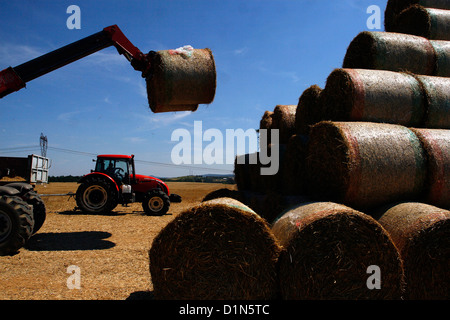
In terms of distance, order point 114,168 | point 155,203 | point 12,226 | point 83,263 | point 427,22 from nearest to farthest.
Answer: point 83,263
point 12,226
point 427,22
point 114,168
point 155,203

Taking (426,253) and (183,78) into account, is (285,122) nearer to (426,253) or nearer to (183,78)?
(183,78)

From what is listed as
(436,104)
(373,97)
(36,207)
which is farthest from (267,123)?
(36,207)

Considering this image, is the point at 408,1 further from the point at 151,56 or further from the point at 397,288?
the point at 397,288

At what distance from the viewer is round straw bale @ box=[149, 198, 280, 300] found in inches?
131

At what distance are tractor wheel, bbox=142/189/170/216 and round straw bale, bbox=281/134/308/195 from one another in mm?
6713

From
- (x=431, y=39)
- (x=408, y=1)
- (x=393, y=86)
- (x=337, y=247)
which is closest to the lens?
(x=337, y=247)

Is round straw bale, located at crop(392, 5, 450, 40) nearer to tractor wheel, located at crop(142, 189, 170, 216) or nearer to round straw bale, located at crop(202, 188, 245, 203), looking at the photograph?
round straw bale, located at crop(202, 188, 245, 203)

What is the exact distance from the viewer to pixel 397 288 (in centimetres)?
339

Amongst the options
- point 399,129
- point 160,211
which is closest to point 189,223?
point 399,129

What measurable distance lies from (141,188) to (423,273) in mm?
10671

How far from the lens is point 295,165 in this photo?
5793 millimetres

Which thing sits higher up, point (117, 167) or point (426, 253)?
point (117, 167)

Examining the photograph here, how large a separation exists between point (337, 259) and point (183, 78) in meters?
4.45

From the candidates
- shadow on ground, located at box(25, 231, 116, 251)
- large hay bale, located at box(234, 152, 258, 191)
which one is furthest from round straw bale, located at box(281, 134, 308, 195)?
shadow on ground, located at box(25, 231, 116, 251)
